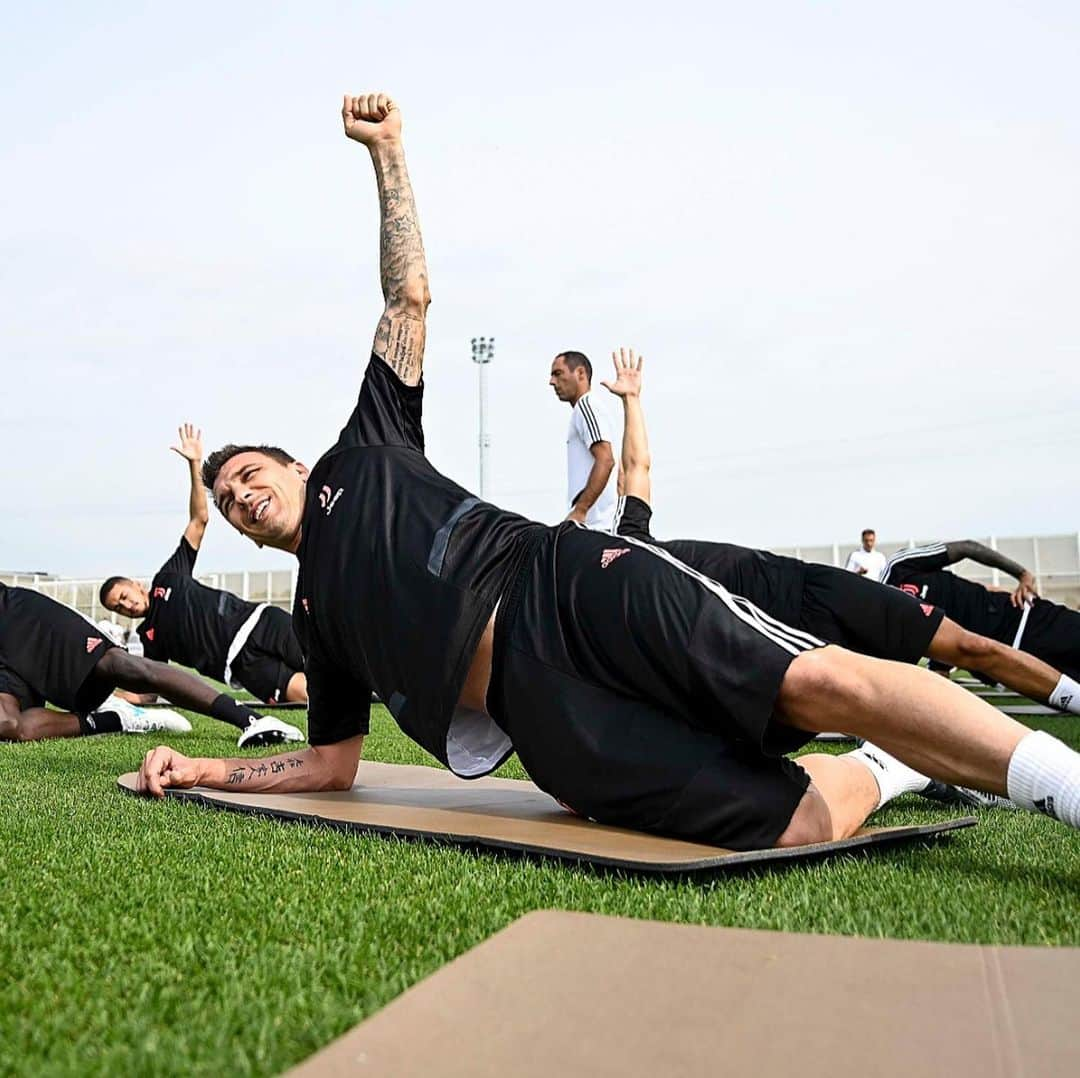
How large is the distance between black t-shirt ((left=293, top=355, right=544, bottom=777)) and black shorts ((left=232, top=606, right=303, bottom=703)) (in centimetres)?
456

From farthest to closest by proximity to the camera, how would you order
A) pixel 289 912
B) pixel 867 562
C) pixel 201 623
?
pixel 867 562
pixel 201 623
pixel 289 912

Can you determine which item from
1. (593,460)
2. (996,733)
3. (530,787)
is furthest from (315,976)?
(593,460)

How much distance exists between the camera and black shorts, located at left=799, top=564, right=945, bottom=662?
15.0 ft

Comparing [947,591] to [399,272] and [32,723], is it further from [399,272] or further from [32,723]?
[32,723]

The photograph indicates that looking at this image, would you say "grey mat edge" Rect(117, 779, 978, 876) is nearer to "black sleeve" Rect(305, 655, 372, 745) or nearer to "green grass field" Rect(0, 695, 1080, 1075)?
"green grass field" Rect(0, 695, 1080, 1075)

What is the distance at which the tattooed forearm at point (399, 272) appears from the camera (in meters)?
3.28

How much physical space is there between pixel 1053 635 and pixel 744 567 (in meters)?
2.32

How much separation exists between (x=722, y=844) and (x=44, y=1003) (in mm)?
1525

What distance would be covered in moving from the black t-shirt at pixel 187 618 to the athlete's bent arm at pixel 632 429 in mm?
3259

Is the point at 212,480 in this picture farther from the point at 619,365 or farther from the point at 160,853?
the point at 619,365

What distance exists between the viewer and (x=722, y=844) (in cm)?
253

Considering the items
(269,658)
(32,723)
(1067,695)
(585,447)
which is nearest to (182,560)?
(269,658)

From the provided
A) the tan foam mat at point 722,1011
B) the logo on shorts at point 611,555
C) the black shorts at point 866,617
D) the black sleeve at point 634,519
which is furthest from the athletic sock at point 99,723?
the tan foam mat at point 722,1011

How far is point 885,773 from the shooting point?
3.17 m
